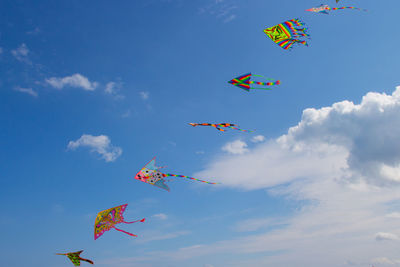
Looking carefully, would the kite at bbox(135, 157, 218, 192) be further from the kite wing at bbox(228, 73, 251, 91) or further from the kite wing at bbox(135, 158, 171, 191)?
the kite wing at bbox(228, 73, 251, 91)

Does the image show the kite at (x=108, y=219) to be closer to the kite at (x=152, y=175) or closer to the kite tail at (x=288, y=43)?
the kite at (x=152, y=175)

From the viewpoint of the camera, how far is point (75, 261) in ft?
91.2

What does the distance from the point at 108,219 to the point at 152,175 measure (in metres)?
7.28

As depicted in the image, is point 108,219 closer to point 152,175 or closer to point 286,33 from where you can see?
point 152,175

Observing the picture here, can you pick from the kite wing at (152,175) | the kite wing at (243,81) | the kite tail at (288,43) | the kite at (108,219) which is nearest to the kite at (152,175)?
the kite wing at (152,175)

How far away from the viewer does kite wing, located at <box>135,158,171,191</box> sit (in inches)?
1362

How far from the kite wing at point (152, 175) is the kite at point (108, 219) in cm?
419

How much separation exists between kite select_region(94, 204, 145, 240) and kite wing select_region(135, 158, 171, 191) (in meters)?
4.19

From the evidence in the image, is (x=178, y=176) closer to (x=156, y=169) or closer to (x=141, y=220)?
(x=156, y=169)

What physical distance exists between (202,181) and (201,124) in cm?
881

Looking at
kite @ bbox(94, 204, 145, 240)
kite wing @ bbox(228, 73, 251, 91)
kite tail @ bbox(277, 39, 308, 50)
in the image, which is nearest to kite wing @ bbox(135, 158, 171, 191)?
kite @ bbox(94, 204, 145, 240)

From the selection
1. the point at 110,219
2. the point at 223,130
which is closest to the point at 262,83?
the point at 223,130

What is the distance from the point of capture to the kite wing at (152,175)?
113 feet

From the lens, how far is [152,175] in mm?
35062
